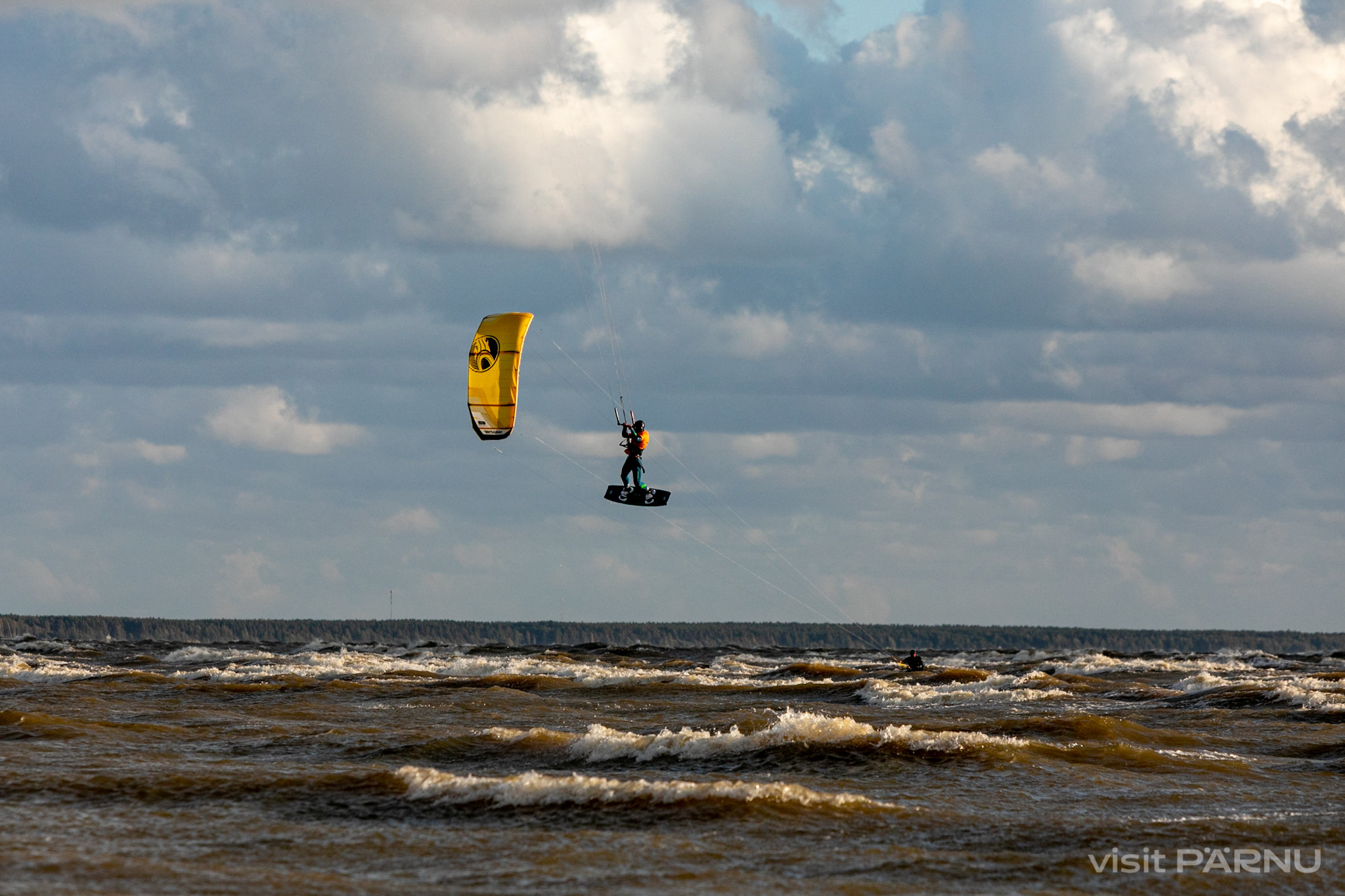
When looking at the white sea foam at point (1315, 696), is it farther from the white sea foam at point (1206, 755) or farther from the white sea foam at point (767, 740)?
the white sea foam at point (767, 740)

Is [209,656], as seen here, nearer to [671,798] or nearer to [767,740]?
[767,740]

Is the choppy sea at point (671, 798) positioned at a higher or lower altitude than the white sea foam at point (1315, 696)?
lower

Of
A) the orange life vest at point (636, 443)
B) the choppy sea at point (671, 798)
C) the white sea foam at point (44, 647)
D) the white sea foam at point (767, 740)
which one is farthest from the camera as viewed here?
the white sea foam at point (44, 647)

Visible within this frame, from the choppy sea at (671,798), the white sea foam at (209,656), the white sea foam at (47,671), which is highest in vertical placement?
the choppy sea at (671,798)

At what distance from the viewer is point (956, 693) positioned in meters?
41.8

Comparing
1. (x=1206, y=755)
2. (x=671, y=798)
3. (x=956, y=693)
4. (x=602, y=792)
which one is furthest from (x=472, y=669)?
(x=671, y=798)

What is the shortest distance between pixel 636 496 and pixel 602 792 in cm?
1641

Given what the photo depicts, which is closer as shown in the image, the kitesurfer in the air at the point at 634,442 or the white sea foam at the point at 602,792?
the white sea foam at the point at 602,792

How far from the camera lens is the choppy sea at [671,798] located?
14.7m

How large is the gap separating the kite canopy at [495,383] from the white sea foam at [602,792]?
1794 centimetres

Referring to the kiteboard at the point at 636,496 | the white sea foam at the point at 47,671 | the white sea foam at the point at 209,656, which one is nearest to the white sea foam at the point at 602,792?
the kiteboard at the point at 636,496

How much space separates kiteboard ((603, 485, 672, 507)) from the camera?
34844mm

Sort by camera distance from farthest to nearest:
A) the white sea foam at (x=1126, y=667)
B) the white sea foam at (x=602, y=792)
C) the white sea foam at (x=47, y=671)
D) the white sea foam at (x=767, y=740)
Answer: the white sea foam at (x=1126, y=667)
the white sea foam at (x=47, y=671)
the white sea foam at (x=767, y=740)
the white sea foam at (x=602, y=792)

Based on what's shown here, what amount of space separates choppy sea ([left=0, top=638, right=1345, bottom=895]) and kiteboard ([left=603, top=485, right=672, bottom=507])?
18.0 ft
